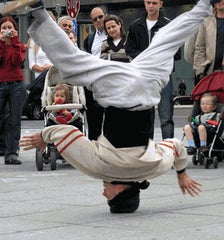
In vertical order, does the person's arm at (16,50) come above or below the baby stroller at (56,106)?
above

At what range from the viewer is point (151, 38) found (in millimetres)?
12148

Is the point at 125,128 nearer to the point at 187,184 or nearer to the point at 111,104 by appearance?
the point at 111,104

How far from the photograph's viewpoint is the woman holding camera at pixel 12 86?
1301 centimetres

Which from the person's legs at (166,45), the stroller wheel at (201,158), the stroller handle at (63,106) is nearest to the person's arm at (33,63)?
the stroller handle at (63,106)

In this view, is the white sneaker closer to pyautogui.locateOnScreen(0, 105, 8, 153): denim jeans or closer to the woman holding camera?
the woman holding camera

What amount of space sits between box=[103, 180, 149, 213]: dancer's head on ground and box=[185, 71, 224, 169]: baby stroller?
4.46m

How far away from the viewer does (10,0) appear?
676 centimetres

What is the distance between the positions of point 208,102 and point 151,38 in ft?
3.61

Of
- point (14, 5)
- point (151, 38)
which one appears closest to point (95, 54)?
point (151, 38)

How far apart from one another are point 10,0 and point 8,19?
5.95 m

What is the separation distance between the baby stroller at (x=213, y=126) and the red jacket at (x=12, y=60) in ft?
7.84

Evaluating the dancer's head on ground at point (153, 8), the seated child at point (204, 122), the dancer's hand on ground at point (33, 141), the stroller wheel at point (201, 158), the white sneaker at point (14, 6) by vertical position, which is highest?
the white sneaker at point (14, 6)

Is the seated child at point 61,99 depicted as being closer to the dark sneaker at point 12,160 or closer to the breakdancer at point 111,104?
the dark sneaker at point 12,160

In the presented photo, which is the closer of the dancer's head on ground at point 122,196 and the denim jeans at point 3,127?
the dancer's head on ground at point 122,196
